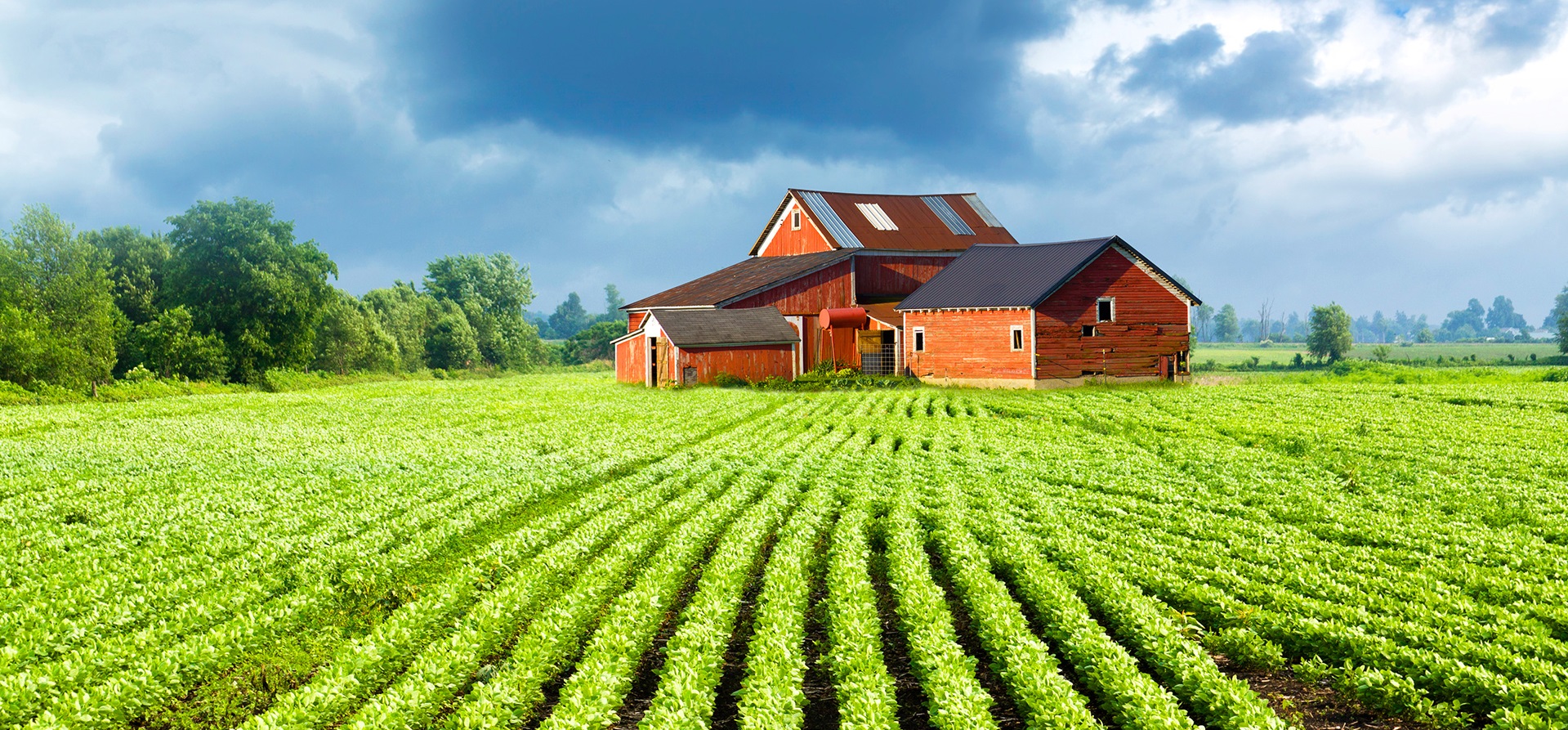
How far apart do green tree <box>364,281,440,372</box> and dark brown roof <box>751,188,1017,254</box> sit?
104 feet

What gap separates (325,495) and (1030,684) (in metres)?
13.7

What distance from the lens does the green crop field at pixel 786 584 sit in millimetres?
8195

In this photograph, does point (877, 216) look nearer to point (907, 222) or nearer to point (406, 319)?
point (907, 222)

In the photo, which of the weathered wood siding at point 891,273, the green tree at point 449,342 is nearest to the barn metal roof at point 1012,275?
the weathered wood siding at point 891,273

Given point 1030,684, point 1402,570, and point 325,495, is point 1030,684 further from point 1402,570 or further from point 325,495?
point 325,495

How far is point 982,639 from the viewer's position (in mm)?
9516

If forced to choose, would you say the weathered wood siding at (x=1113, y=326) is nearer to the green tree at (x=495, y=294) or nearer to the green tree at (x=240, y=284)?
the green tree at (x=240, y=284)

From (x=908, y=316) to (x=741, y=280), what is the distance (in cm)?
1100

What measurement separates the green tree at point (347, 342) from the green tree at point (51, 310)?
18.9m

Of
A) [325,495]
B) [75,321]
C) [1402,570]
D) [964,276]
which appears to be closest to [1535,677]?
[1402,570]

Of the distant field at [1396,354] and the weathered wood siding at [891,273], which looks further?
the distant field at [1396,354]

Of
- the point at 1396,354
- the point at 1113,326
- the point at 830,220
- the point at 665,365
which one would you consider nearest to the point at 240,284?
the point at 665,365

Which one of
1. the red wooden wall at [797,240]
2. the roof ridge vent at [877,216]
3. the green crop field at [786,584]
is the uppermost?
the roof ridge vent at [877,216]

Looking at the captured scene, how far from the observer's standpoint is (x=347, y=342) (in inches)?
2630
